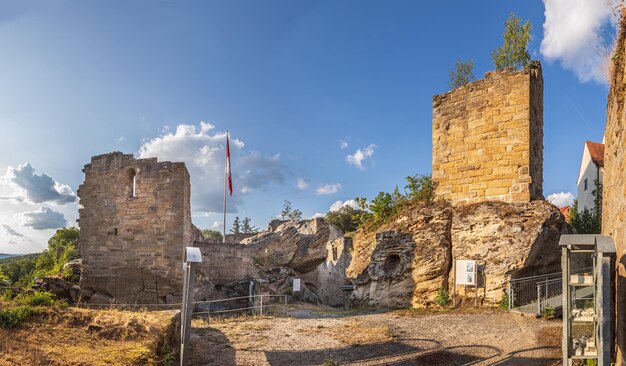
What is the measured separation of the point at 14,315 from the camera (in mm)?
6633

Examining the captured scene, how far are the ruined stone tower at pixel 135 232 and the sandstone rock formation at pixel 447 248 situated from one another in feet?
22.2

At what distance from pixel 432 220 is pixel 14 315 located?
11.5 metres

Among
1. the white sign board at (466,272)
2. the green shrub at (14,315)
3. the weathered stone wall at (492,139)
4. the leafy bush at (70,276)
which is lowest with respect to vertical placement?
the leafy bush at (70,276)

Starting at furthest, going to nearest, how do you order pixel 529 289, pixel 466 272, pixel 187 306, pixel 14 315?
pixel 466 272 < pixel 529 289 < pixel 187 306 < pixel 14 315

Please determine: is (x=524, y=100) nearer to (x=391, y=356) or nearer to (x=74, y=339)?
(x=391, y=356)

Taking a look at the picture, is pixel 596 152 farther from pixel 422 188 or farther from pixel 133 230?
pixel 133 230

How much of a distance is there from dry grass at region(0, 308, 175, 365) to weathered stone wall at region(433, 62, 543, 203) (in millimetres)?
10137

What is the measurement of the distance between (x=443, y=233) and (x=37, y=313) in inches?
435

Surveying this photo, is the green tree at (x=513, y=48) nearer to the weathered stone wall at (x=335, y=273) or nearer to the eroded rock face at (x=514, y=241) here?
the eroded rock face at (x=514, y=241)

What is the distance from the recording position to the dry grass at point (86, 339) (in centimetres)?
554

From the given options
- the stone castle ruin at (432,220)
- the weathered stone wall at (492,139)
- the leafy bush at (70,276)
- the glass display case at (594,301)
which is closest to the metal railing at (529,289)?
the stone castle ruin at (432,220)

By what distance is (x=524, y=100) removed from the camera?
43.8 ft

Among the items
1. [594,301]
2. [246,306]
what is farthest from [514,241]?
[246,306]

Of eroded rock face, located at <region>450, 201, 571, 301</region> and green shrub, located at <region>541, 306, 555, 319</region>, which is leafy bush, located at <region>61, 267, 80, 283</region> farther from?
green shrub, located at <region>541, 306, 555, 319</region>
